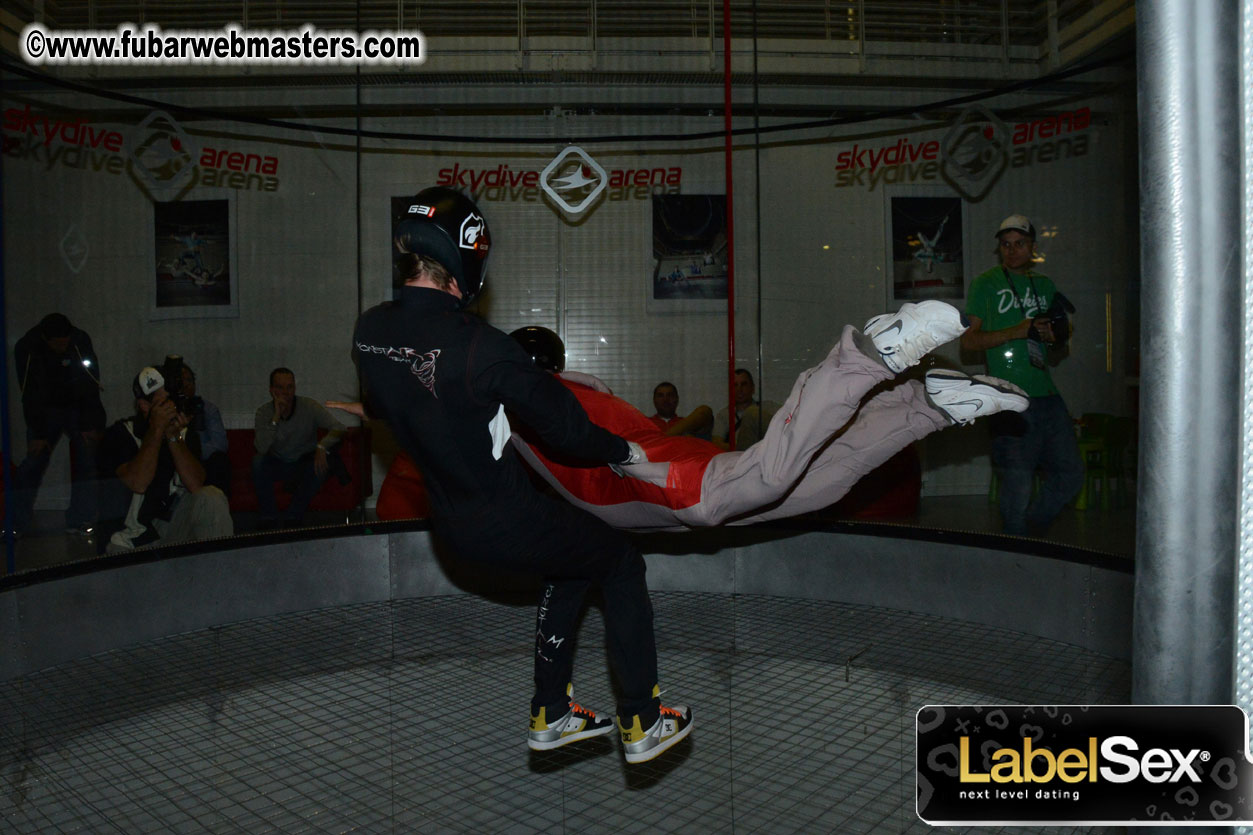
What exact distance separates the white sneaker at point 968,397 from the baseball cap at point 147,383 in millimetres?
4086

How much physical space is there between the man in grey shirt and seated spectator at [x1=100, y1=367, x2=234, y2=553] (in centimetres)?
28

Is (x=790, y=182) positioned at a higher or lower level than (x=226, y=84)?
lower

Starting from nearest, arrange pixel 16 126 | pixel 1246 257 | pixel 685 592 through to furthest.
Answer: pixel 1246 257 → pixel 16 126 → pixel 685 592

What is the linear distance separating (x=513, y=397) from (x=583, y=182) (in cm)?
385

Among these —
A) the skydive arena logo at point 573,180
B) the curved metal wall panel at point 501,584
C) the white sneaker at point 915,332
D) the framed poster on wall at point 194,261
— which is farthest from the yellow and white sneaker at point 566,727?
the skydive arena logo at point 573,180

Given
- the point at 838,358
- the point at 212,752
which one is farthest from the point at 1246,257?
the point at 212,752

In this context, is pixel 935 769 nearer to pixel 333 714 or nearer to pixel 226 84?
pixel 333 714

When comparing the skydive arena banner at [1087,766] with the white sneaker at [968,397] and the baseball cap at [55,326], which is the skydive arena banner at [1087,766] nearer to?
the white sneaker at [968,397]

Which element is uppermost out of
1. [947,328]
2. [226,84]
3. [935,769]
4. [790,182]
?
[226,84]

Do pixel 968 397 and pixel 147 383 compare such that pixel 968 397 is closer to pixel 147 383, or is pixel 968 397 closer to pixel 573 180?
pixel 573 180

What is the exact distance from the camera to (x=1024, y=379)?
15.6 ft

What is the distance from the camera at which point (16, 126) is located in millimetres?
4508

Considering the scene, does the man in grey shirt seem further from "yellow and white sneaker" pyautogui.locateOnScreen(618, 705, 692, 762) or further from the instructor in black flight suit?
"yellow and white sneaker" pyautogui.locateOnScreen(618, 705, 692, 762)

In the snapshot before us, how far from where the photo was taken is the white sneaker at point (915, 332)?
286 cm
